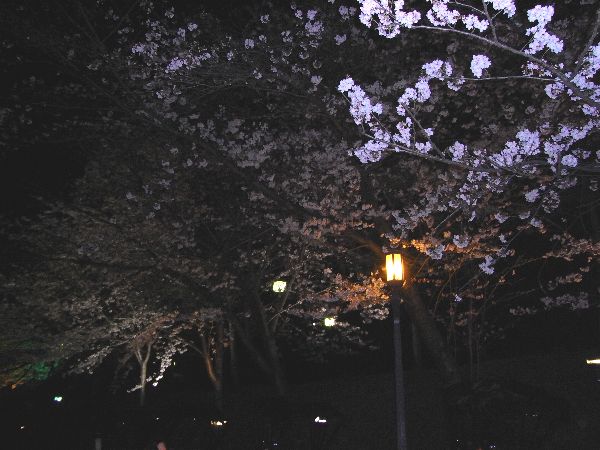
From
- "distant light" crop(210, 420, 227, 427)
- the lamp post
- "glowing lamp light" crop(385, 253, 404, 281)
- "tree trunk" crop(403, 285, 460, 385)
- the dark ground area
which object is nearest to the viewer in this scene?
the lamp post

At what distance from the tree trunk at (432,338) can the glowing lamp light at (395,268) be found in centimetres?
176

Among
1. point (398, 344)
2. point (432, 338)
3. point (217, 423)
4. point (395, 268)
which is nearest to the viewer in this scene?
point (398, 344)

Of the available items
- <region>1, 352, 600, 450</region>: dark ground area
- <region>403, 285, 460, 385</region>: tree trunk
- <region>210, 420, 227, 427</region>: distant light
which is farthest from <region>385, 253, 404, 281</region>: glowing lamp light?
<region>210, 420, 227, 427</region>: distant light

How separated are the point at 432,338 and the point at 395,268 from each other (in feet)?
6.99

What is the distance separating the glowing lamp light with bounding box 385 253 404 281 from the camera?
9391mm

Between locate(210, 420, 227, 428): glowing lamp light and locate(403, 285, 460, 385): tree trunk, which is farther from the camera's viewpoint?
locate(210, 420, 227, 428): glowing lamp light

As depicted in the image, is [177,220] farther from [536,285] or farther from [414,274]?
[536,285]

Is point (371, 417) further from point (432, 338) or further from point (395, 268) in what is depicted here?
point (395, 268)

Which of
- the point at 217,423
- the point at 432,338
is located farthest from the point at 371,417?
the point at 432,338

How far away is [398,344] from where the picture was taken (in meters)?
8.95

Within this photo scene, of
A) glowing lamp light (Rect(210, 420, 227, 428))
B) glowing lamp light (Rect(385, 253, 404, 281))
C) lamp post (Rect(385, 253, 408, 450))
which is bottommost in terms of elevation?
glowing lamp light (Rect(210, 420, 227, 428))

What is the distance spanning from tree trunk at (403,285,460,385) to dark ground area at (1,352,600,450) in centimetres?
38

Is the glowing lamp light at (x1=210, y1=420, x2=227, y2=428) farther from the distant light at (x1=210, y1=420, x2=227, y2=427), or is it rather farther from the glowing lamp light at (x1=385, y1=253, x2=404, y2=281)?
the glowing lamp light at (x1=385, y1=253, x2=404, y2=281)

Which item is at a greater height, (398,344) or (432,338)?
(432,338)
